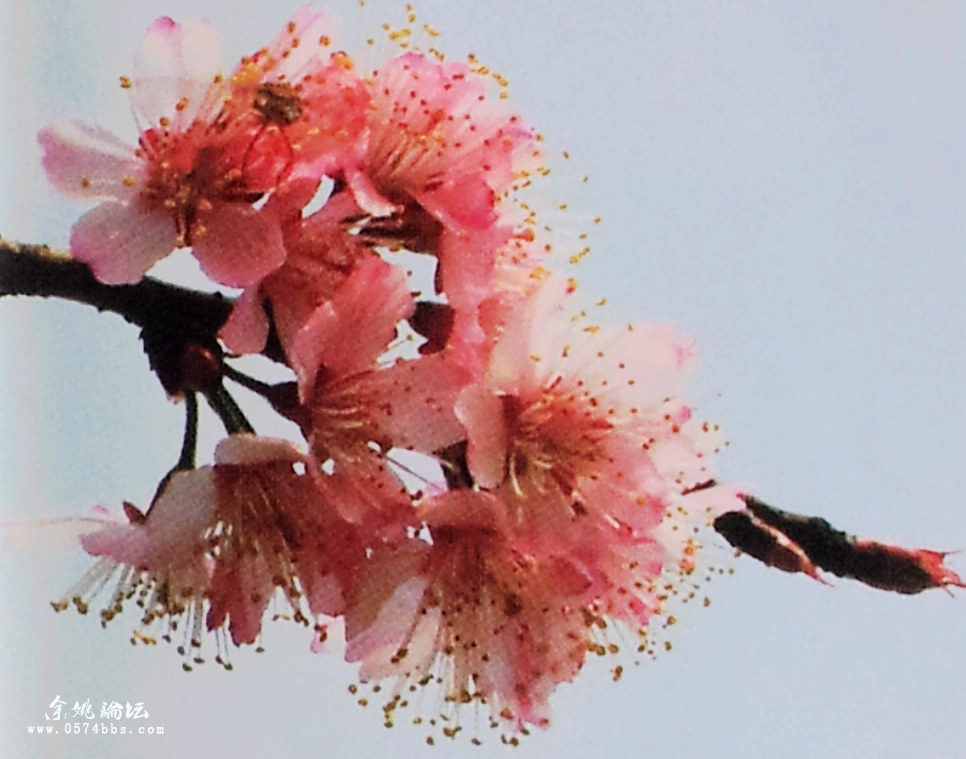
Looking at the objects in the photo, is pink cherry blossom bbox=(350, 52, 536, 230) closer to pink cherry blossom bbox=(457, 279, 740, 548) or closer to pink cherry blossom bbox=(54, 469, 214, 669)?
pink cherry blossom bbox=(457, 279, 740, 548)

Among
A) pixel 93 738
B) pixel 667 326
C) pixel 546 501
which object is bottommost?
pixel 93 738

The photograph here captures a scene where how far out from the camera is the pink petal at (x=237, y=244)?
1.78 ft

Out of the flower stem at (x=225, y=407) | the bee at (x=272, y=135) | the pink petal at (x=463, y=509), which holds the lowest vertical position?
the pink petal at (x=463, y=509)

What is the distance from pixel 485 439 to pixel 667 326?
15 cm

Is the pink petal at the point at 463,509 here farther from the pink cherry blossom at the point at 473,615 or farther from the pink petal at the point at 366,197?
the pink petal at the point at 366,197

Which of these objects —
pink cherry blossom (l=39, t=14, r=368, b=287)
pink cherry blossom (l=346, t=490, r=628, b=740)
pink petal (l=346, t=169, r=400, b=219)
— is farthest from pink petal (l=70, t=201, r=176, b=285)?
pink cherry blossom (l=346, t=490, r=628, b=740)

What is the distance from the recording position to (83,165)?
0.56 metres

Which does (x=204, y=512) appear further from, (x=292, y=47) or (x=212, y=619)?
(x=292, y=47)

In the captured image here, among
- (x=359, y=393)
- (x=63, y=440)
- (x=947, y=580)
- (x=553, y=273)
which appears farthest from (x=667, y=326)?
(x=63, y=440)

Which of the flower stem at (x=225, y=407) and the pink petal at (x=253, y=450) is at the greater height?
the flower stem at (x=225, y=407)

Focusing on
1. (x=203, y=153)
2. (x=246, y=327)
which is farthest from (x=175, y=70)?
(x=246, y=327)

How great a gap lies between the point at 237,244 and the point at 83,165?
0.10 meters

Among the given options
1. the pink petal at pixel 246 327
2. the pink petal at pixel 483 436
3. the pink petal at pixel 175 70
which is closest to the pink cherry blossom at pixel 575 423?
the pink petal at pixel 483 436

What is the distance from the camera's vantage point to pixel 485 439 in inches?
22.3
